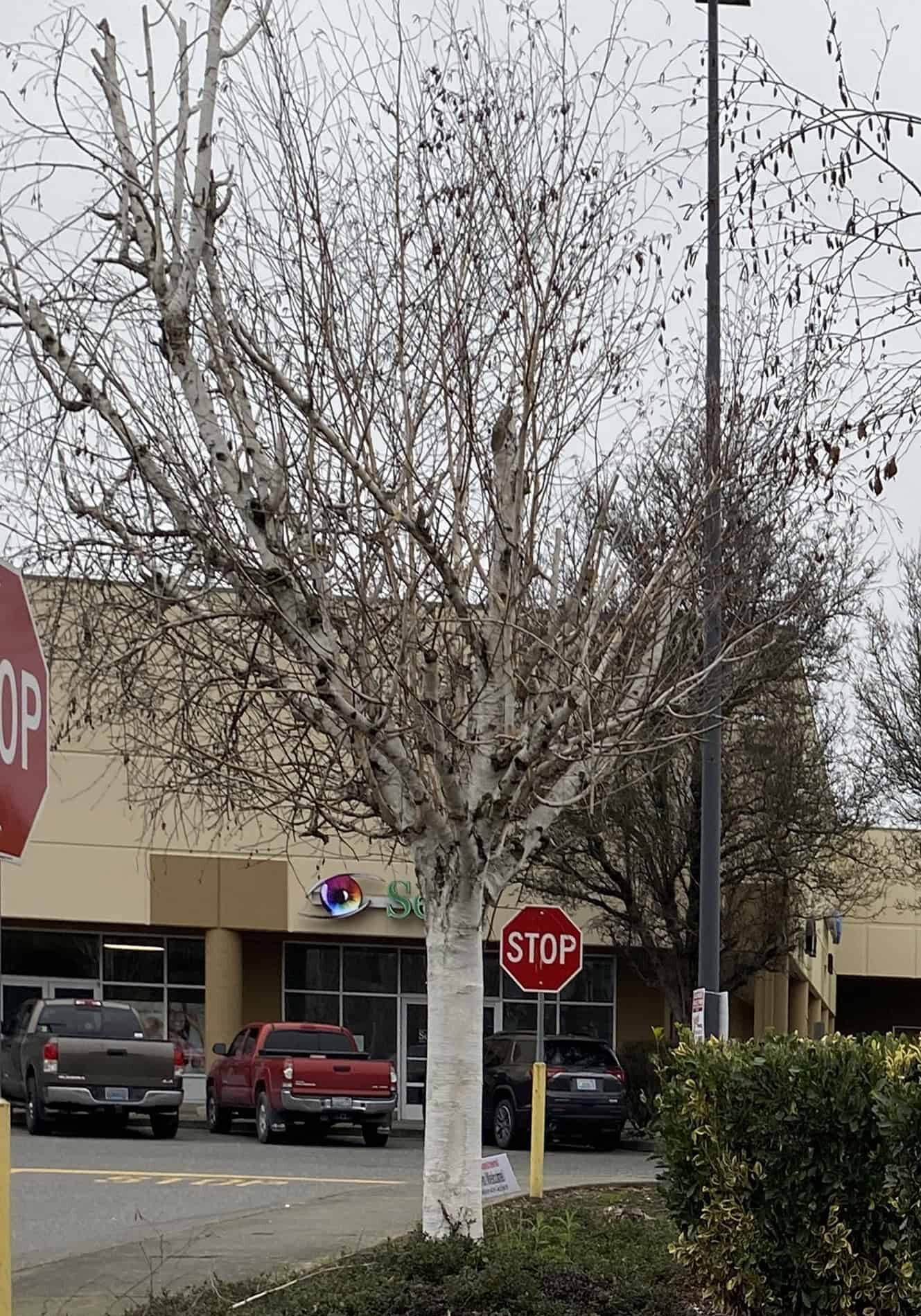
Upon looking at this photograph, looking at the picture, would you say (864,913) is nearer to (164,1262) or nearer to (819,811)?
→ (819,811)

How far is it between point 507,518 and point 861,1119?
3938mm

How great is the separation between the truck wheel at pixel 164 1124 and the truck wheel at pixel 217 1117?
1933 mm

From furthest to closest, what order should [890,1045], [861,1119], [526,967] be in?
[526,967], [890,1045], [861,1119]

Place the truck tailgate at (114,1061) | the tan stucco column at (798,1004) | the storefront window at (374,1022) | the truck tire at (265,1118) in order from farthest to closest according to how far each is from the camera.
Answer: the tan stucco column at (798,1004)
the storefront window at (374,1022)
the truck tire at (265,1118)
the truck tailgate at (114,1061)

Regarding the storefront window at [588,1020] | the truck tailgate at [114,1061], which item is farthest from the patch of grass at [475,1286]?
the storefront window at [588,1020]

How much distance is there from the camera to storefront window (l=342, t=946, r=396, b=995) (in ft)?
114

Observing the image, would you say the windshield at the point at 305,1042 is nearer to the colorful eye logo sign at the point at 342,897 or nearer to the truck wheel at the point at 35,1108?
the truck wheel at the point at 35,1108

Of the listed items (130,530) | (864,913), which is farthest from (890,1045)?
(864,913)

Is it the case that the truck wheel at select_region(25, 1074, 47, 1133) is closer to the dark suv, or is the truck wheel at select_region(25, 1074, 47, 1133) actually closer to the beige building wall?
the dark suv

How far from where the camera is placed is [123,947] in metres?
34.0

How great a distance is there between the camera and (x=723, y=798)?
2622cm

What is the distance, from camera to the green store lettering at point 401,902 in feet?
107

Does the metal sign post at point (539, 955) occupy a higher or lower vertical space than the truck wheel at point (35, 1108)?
higher

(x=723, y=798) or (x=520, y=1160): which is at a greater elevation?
(x=723, y=798)
